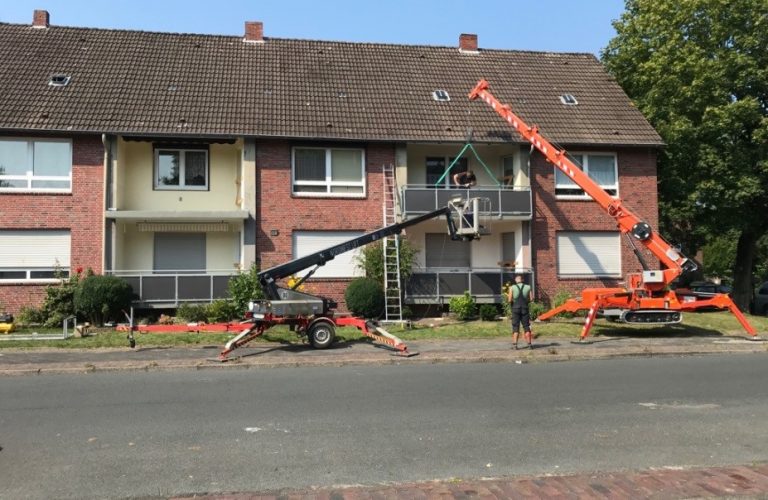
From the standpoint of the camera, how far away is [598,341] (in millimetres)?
14375

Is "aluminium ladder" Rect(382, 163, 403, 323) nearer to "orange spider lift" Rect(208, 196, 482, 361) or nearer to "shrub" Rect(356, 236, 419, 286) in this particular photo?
"shrub" Rect(356, 236, 419, 286)

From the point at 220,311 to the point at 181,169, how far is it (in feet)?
18.2

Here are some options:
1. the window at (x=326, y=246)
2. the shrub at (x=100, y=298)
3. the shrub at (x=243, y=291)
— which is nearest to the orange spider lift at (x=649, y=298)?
the window at (x=326, y=246)

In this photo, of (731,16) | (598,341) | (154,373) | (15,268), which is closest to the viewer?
(154,373)

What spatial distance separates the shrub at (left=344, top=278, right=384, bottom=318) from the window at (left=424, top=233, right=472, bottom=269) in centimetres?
375

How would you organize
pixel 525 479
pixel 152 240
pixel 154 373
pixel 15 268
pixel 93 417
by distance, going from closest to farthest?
pixel 525 479
pixel 93 417
pixel 154 373
pixel 15 268
pixel 152 240

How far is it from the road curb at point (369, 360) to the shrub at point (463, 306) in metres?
5.80

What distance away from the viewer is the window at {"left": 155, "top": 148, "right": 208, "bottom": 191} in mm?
20125

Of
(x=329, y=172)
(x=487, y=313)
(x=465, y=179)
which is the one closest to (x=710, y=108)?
(x=465, y=179)

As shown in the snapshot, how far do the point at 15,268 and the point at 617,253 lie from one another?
18.5 metres

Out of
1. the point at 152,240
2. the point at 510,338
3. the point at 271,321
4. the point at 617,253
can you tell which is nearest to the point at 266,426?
the point at 271,321

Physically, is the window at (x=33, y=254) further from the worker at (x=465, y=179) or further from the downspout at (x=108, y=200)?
the worker at (x=465, y=179)

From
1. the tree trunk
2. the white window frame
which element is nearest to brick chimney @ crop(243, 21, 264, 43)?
the white window frame

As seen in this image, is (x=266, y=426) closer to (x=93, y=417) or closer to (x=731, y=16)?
(x=93, y=417)
